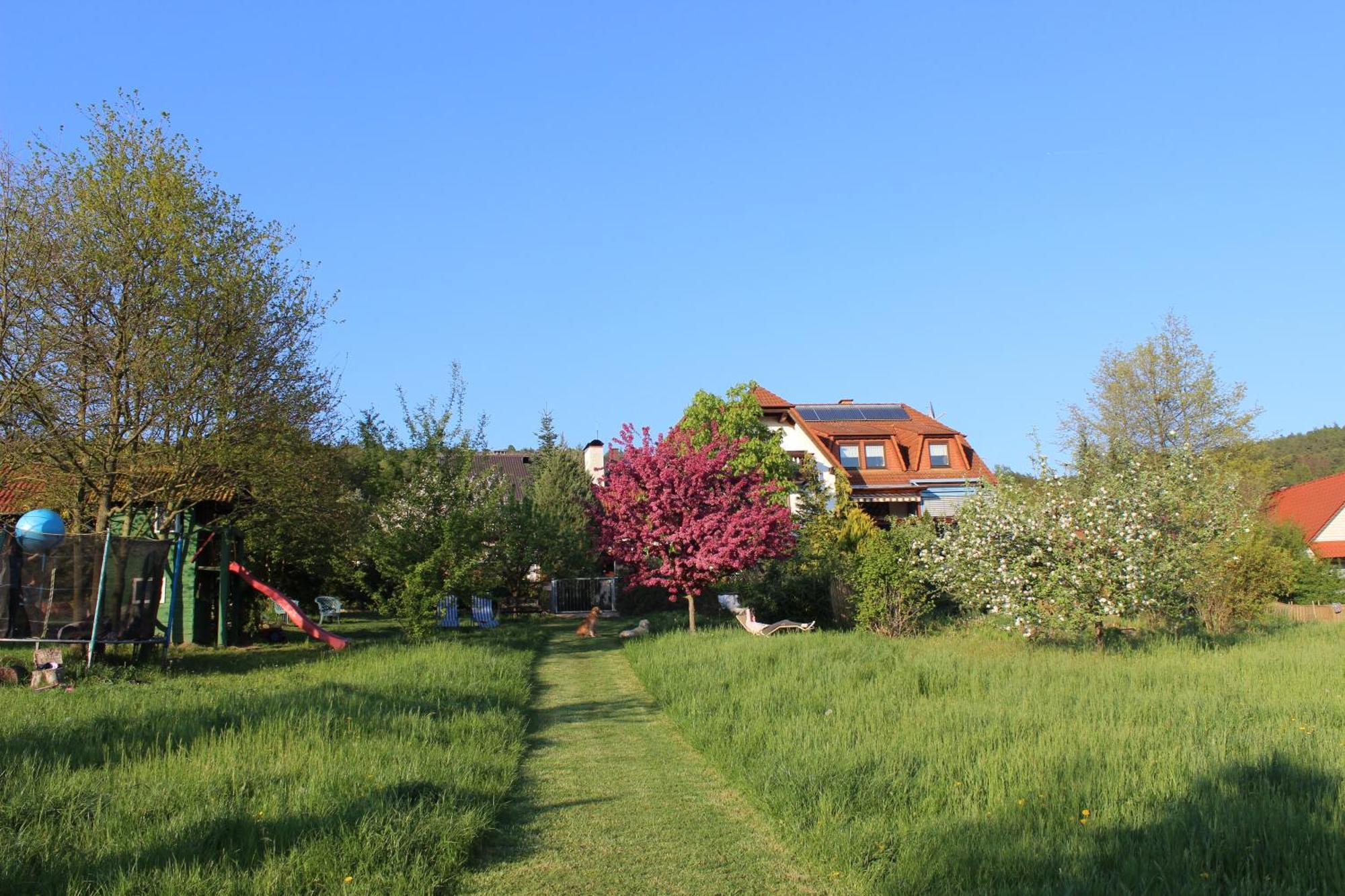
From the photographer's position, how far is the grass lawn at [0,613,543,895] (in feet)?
18.1

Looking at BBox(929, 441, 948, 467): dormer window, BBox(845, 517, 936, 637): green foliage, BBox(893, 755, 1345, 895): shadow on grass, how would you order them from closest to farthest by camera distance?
BBox(893, 755, 1345, 895): shadow on grass < BBox(845, 517, 936, 637): green foliage < BBox(929, 441, 948, 467): dormer window

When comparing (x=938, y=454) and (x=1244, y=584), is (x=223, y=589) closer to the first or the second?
(x=1244, y=584)

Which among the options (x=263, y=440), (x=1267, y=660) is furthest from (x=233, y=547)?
(x=1267, y=660)

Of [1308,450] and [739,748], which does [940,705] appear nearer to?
[739,748]

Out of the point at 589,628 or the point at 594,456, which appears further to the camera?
the point at 594,456

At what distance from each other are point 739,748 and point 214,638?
1822 cm

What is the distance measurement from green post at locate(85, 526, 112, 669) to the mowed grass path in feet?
23.8

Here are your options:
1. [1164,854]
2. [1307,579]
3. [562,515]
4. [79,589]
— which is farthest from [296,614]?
[1307,579]

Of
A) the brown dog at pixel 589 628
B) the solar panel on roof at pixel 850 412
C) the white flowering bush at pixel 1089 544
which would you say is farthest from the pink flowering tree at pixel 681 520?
the solar panel on roof at pixel 850 412

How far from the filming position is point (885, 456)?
4503cm

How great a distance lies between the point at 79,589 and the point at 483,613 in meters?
15.3

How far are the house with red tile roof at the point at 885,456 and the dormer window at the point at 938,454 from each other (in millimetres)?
32

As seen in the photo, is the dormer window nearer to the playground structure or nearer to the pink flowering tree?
the pink flowering tree

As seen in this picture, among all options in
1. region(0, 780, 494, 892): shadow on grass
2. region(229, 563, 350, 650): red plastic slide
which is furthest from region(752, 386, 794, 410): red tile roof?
region(0, 780, 494, 892): shadow on grass
